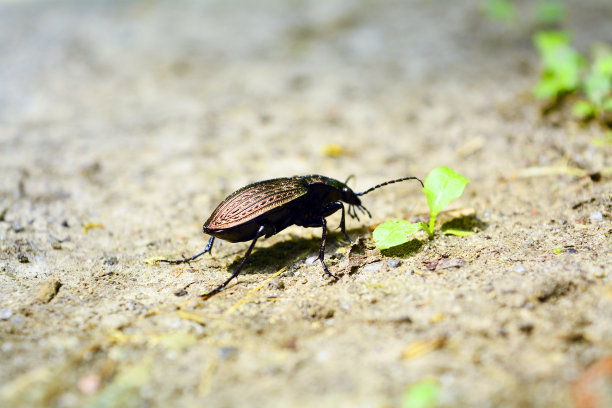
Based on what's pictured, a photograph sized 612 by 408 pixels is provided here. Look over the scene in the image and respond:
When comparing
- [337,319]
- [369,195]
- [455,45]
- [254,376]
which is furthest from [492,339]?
[455,45]

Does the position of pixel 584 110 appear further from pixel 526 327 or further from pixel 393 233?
pixel 526 327

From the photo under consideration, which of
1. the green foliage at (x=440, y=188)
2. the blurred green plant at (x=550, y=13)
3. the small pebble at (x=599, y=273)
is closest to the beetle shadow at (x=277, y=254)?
the green foliage at (x=440, y=188)

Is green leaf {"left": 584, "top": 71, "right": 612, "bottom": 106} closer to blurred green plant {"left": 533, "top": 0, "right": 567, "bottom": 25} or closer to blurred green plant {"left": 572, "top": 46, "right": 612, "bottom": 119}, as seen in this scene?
blurred green plant {"left": 572, "top": 46, "right": 612, "bottom": 119}

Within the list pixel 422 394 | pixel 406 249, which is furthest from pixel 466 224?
pixel 422 394

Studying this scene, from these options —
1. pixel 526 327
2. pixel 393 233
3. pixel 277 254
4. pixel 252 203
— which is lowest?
pixel 526 327

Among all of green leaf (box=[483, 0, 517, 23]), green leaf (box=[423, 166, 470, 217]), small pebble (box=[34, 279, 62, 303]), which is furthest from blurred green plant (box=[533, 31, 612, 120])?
small pebble (box=[34, 279, 62, 303])

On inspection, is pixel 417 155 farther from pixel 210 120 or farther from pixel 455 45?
pixel 455 45
